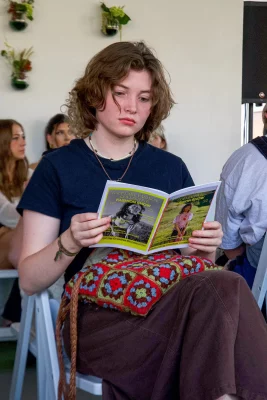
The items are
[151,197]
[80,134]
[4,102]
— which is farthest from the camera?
[4,102]

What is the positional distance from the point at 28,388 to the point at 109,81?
1.57 metres

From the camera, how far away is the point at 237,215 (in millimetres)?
2930

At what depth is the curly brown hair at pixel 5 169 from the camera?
4383 mm

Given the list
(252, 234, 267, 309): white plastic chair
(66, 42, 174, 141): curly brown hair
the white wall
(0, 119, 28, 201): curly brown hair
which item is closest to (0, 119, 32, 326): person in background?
(0, 119, 28, 201): curly brown hair

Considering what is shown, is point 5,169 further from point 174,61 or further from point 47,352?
point 47,352

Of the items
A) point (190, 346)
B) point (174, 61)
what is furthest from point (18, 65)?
point (190, 346)

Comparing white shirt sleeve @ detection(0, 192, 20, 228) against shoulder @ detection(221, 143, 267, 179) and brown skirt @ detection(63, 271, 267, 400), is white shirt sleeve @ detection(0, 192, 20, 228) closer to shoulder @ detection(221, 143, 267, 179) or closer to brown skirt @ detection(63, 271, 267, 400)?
shoulder @ detection(221, 143, 267, 179)

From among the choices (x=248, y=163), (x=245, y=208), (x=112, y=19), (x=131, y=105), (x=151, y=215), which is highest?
(x=112, y=19)

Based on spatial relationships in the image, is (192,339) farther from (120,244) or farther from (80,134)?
(80,134)

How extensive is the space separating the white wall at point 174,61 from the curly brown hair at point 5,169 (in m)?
0.79

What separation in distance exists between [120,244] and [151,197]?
0.15 m

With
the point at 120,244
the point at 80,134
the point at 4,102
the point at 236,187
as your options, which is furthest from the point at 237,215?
the point at 4,102

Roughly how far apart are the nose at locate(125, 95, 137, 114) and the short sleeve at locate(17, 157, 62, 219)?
26cm

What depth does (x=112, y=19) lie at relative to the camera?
5.75m
